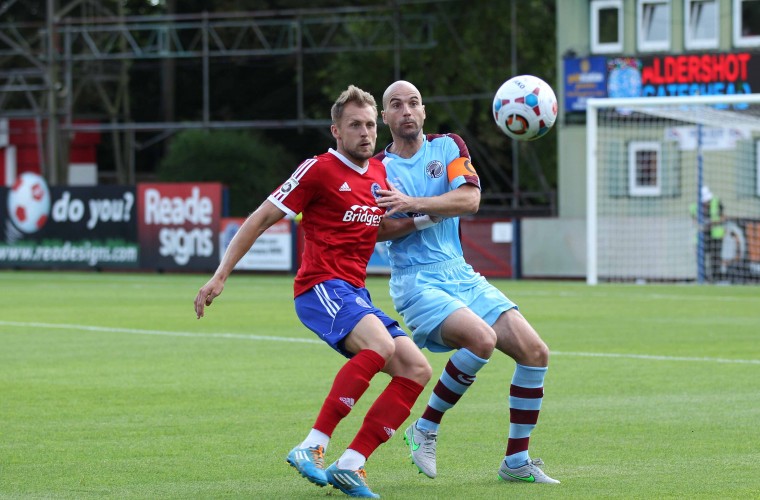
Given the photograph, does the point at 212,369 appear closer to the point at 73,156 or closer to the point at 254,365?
the point at 254,365

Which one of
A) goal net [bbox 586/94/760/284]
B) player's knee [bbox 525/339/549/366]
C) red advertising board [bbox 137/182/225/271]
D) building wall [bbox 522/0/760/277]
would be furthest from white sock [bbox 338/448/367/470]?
red advertising board [bbox 137/182/225/271]

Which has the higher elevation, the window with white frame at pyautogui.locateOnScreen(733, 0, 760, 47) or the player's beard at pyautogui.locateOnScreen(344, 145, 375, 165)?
the window with white frame at pyautogui.locateOnScreen(733, 0, 760, 47)

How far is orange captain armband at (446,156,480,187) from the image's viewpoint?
7711 millimetres

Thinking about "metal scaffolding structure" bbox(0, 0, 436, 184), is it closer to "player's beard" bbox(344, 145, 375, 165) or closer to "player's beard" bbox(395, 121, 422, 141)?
"player's beard" bbox(395, 121, 422, 141)

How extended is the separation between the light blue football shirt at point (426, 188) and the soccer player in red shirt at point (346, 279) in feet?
1.43

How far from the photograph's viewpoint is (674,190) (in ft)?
107

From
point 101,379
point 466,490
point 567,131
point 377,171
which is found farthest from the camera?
point 567,131

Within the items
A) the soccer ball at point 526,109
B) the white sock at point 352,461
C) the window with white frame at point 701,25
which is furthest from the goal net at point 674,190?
the white sock at point 352,461

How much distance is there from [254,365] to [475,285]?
20.5 feet

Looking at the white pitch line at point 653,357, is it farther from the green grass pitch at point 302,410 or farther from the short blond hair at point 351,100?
the short blond hair at point 351,100

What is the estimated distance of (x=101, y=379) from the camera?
1252 centimetres

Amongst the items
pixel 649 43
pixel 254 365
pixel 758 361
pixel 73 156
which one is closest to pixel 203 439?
pixel 254 365

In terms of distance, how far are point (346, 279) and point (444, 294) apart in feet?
2.13

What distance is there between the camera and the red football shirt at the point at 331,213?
717 cm
